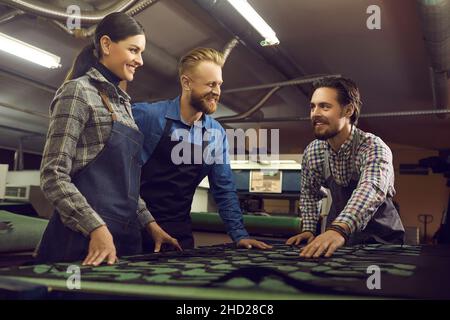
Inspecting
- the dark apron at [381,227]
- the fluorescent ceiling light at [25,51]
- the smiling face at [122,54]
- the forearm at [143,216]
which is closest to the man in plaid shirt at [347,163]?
the dark apron at [381,227]

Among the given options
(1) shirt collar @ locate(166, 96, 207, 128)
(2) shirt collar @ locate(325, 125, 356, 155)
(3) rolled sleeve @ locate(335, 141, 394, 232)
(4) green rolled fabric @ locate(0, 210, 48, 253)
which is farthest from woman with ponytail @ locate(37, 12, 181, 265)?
(4) green rolled fabric @ locate(0, 210, 48, 253)

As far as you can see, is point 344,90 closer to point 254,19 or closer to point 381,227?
point 381,227

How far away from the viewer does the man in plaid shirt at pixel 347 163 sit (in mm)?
1794

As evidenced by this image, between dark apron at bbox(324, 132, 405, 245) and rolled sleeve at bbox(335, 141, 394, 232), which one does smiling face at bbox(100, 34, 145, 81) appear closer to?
rolled sleeve at bbox(335, 141, 394, 232)

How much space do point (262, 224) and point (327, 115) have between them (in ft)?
5.41

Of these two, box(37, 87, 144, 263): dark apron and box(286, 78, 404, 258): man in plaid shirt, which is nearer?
box(37, 87, 144, 263): dark apron

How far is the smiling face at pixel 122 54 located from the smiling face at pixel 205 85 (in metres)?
0.43

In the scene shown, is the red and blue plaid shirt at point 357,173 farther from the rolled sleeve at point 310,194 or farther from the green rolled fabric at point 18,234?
the green rolled fabric at point 18,234

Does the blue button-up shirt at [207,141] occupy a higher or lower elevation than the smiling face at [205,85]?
lower

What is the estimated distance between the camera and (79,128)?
1.31 m

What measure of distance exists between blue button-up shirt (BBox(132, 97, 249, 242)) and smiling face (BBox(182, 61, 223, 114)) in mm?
147

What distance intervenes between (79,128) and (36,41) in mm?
4089

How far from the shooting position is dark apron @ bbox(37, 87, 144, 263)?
1.34 meters
